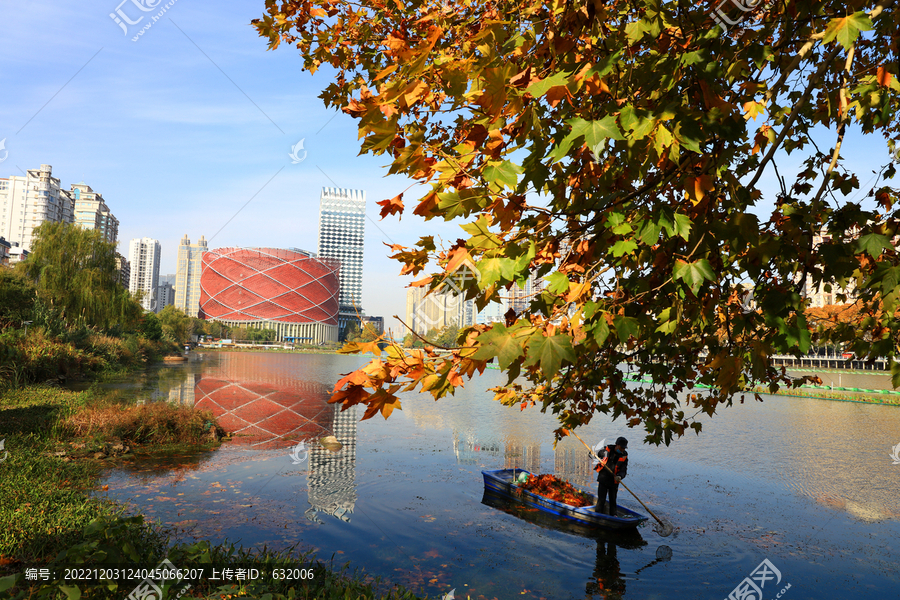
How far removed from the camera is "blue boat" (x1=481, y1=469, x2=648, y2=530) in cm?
826

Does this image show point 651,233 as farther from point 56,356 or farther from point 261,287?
point 261,287

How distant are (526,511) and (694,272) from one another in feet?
27.3

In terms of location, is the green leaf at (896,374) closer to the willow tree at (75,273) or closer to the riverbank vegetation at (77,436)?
the riverbank vegetation at (77,436)

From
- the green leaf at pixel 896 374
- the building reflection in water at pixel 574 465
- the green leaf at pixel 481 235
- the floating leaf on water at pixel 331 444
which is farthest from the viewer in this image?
the floating leaf on water at pixel 331 444

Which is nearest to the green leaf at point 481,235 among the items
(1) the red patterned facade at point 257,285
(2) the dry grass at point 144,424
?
(2) the dry grass at point 144,424

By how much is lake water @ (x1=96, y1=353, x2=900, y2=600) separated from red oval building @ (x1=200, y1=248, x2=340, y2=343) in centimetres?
8015

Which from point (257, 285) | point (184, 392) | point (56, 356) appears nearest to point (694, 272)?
point (56, 356)

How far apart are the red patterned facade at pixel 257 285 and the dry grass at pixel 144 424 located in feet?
276

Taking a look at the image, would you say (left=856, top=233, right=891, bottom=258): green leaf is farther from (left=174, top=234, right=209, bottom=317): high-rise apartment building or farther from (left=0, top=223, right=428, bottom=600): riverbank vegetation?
(left=174, top=234, right=209, bottom=317): high-rise apartment building

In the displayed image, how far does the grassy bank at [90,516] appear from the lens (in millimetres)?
3764

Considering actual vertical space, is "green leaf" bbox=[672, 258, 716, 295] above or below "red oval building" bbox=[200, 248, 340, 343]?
below

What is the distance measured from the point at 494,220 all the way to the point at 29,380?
20.5 meters

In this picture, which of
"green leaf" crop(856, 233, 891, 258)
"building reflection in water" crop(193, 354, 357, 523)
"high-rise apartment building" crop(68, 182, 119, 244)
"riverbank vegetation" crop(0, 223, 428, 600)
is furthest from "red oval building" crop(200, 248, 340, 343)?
"green leaf" crop(856, 233, 891, 258)

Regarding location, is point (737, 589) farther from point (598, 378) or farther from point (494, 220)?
point (494, 220)
